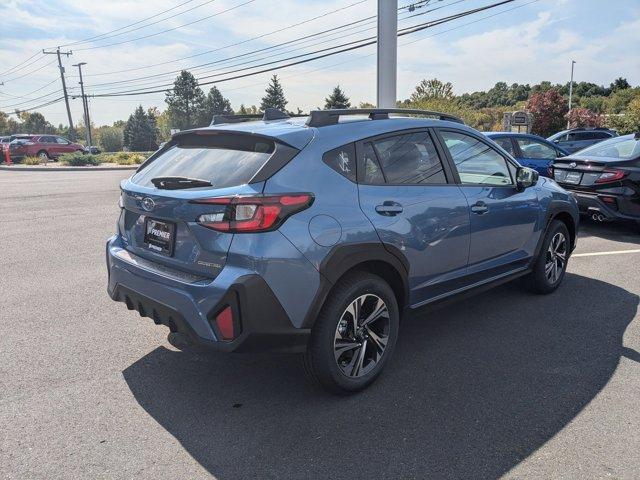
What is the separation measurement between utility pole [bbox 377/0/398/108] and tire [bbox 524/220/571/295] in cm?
649

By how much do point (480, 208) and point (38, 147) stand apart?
34.9 metres

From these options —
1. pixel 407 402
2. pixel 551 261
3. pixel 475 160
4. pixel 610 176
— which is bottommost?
pixel 407 402

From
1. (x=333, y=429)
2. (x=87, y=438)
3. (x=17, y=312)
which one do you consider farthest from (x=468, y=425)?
(x=17, y=312)

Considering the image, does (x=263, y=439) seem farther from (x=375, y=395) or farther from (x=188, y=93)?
(x=188, y=93)

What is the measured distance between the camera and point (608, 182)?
7516 mm

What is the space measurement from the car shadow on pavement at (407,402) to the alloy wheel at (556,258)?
2.43ft

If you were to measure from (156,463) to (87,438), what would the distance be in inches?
19.1

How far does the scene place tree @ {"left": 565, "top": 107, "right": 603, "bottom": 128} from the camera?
3706cm

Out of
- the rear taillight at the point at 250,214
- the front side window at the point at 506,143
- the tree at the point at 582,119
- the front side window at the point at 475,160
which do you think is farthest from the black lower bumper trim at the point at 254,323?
the tree at the point at 582,119

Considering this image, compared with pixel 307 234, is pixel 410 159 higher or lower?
higher

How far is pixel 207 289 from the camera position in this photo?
9.03ft

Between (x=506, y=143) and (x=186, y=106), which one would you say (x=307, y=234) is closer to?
(x=506, y=143)

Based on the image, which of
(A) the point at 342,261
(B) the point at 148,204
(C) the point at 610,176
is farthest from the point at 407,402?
(C) the point at 610,176

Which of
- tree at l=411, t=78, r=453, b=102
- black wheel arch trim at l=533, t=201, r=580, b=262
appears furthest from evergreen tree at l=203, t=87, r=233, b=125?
black wheel arch trim at l=533, t=201, r=580, b=262
